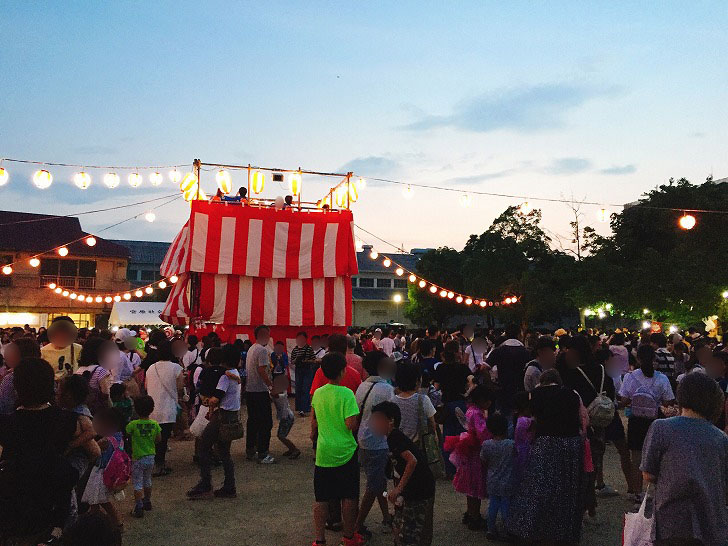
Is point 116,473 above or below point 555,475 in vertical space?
below

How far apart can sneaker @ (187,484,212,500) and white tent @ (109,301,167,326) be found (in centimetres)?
1980

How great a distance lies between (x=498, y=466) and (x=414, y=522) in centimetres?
143

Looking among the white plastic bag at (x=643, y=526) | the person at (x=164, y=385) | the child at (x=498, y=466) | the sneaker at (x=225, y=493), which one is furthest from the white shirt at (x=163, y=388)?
the white plastic bag at (x=643, y=526)

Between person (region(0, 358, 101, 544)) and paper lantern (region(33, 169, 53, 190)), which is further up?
paper lantern (region(33, 169, 53, 190))

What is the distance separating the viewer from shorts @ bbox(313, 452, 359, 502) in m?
4.93

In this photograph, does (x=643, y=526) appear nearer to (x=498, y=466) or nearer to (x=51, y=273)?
(x=498, y=466)

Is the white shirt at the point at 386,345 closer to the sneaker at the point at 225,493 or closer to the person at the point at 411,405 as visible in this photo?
the sneaker at the point at 225,493

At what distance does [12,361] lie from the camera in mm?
5336

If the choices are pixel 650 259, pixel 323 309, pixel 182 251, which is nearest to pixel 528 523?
pixel 323 309

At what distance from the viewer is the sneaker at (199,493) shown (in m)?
6.68

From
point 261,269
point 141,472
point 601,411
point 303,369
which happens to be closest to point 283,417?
point 141,472

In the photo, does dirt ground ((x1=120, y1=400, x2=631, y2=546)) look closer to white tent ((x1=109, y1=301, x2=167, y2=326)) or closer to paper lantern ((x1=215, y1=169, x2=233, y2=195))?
paper lantern ((x1=215, y1=169, x2=233, y2=195))

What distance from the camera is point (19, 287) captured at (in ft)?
107

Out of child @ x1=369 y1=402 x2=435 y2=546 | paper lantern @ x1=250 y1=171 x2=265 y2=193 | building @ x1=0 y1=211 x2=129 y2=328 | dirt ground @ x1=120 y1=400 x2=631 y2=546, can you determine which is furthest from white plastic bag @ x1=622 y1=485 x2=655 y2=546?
building @ x1=0 y1=211 x2=129 y2=328
